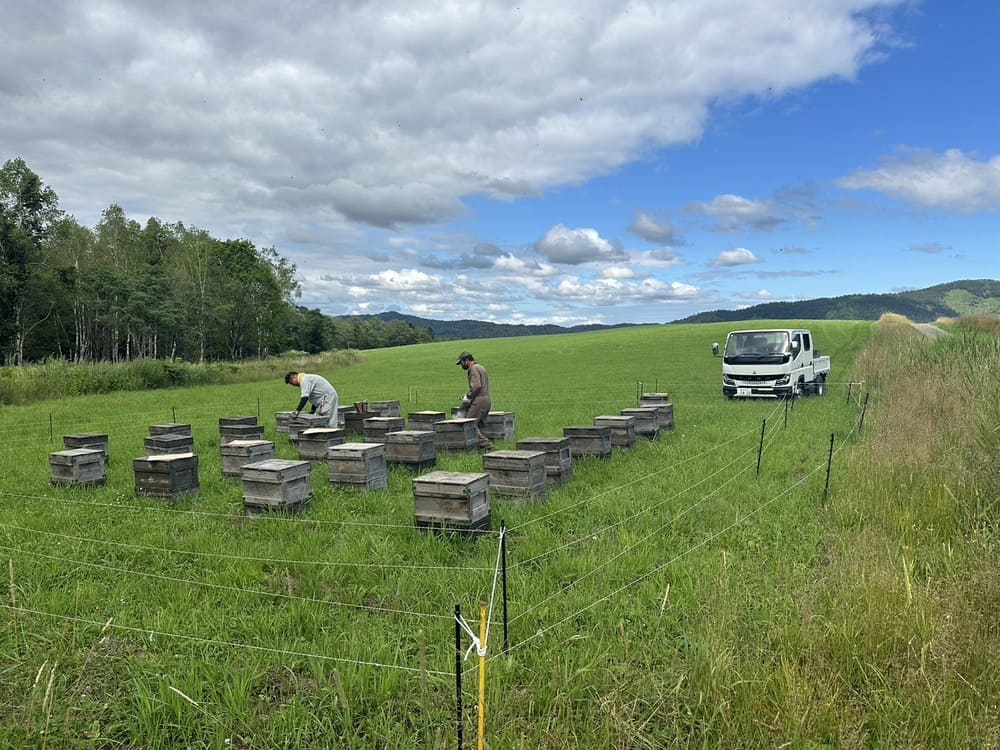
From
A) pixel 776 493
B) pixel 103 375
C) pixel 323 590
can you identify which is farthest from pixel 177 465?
pixel 103 375

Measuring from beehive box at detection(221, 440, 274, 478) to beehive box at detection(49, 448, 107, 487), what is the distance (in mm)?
1978

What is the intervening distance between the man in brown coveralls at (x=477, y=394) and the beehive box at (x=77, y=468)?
678 cm

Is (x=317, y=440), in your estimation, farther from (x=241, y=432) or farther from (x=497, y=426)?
(x=497, y=426)

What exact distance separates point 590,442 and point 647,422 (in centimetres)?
286

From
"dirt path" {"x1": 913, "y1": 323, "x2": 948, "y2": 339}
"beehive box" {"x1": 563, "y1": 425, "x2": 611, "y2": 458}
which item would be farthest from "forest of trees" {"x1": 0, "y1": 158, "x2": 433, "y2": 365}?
"dirt path" {"x1": 913, "y1": 323, "x2": 948, "y2": 339}

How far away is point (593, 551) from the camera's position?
6426 millimetres

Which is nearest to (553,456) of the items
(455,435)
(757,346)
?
(455,435)

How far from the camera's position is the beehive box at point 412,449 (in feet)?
34.4

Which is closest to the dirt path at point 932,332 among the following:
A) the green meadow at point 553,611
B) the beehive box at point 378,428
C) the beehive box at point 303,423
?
the green meadow at point 553,611

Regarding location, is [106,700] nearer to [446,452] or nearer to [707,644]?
[707,644]

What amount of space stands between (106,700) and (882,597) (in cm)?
575

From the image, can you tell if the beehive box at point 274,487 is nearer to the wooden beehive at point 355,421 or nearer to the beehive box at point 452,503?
the beehive box at point 452,503

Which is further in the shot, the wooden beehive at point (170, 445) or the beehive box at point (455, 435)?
the beehive box at point (455, 435)

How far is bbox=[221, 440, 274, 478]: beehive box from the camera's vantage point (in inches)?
414
